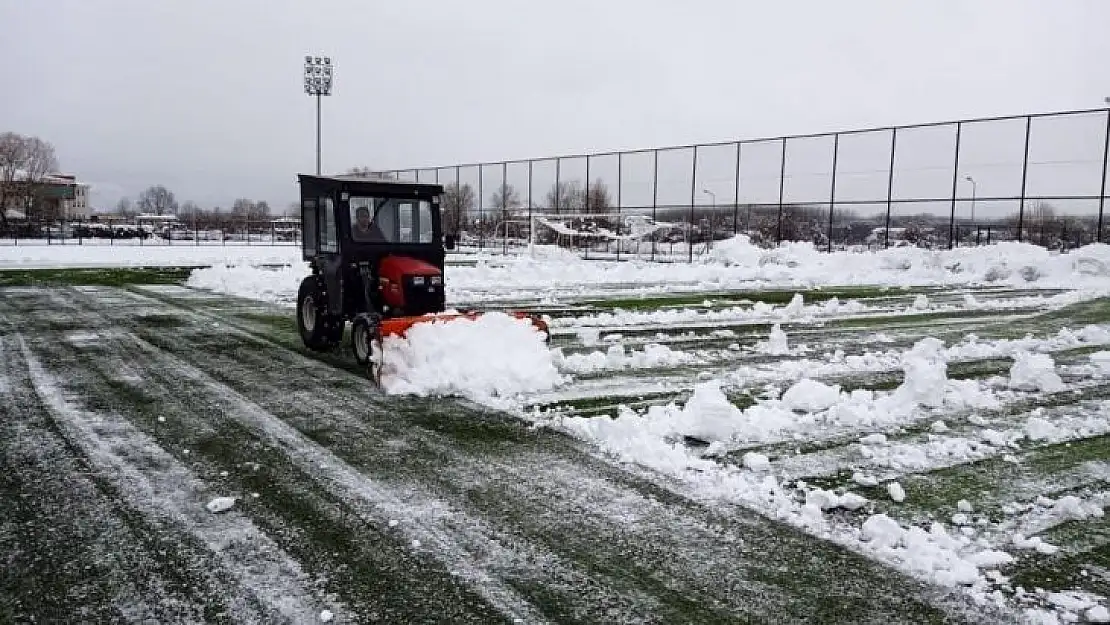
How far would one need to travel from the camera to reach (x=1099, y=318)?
593 inches

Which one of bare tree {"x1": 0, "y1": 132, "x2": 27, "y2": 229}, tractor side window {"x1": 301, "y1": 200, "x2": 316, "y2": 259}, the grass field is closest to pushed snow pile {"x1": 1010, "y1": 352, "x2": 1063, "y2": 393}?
→ the grass field

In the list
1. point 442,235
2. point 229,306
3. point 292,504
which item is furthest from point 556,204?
point 292,504

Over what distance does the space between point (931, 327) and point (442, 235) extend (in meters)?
8.73

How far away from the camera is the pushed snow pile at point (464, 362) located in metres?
8.20

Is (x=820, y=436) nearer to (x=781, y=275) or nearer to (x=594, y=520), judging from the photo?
(x=594, y=520)

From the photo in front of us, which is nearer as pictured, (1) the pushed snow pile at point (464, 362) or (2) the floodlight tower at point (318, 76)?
(1) the pushed snow pile at point (464, 362)

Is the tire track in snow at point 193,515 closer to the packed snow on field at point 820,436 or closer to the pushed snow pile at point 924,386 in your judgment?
the packed snow on field at point 820,436

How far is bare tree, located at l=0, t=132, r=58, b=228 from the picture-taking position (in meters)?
85.9

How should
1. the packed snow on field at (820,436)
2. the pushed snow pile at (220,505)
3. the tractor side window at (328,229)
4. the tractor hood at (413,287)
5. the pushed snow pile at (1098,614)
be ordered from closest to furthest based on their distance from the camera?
1. the pushed snow pile at (1098,614)
2. the packed snow on field at (820,436)
3. the pushed snow pile at (220,505)
4. the tractor hood at (413,287)
5. the tractor side window at (328,229)

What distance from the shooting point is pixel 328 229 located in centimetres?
1021

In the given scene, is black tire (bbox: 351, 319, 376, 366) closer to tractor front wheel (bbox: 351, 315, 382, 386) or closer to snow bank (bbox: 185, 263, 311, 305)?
tractor front wheel (bbox: 351, 315, 382, 386)

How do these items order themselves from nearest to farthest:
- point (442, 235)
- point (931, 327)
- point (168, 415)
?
point (168, 415) < point (442, 235) < point (931, 327)

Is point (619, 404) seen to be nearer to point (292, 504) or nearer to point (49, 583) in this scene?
point (292, 504)

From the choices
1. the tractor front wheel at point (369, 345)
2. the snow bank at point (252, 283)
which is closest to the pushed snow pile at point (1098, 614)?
the tractor front wheel at point (369, 345)
